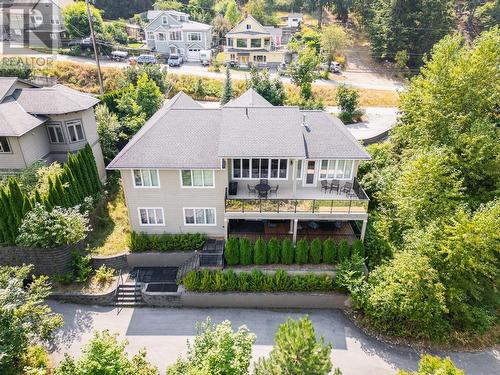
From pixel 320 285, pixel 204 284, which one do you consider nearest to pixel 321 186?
pixel 320 285

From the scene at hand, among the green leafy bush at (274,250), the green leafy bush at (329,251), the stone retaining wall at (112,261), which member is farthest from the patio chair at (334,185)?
the stone retaining wall at (112,261)

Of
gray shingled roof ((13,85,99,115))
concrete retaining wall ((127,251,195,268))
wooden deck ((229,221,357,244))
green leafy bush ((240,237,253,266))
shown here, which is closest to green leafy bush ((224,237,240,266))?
green leafy bush ((240,237,253,266))

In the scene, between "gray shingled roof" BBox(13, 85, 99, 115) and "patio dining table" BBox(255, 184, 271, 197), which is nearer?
"patio dining table" BBox(255, 184, 271, 197)

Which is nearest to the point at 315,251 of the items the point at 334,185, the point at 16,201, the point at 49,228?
the point at 334,185

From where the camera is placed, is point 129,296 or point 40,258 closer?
point 40,258

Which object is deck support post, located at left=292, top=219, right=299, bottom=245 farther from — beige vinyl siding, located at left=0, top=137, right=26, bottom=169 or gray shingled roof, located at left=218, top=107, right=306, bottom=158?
beige vinyl siding, located at left=0, top=137, right=26, bottom=169

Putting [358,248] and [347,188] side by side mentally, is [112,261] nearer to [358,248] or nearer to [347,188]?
[358,248]
